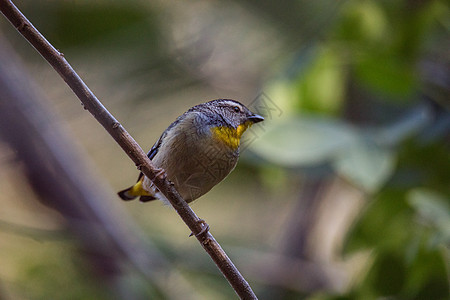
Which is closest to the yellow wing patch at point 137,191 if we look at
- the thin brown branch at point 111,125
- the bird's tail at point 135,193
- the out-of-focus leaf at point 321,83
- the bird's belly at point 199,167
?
the bird's tail at point 135,193

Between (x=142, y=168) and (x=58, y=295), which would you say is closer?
(x=142, y=168)

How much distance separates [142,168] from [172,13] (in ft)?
7.63

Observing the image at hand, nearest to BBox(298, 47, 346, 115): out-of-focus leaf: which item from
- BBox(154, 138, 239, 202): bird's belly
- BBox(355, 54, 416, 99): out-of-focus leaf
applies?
BBox(355, 54, 416, 99): out-of-focus leaf

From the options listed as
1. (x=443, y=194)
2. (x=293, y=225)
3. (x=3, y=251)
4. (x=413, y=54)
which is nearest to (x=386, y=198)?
(x=443, y=194)

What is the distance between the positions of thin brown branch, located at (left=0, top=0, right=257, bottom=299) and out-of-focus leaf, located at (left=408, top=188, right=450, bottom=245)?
812mm

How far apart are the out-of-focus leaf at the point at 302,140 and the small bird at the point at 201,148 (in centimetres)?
53

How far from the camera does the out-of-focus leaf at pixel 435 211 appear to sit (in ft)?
5.51

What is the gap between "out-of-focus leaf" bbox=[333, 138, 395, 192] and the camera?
2.02 metres

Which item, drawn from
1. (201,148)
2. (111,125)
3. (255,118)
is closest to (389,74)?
(255,118)

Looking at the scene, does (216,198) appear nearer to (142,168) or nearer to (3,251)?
(3,251)

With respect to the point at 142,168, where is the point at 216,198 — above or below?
below

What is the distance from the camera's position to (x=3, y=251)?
3.29 meters

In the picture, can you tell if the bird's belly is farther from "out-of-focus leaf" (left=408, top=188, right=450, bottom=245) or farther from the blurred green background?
"out-of-focus leaf" (left=408, top=188, right=450, bottom=245)

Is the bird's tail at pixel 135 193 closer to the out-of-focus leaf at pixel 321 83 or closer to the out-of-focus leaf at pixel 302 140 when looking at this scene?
the out-of-focus leaf at pixel 302 140
